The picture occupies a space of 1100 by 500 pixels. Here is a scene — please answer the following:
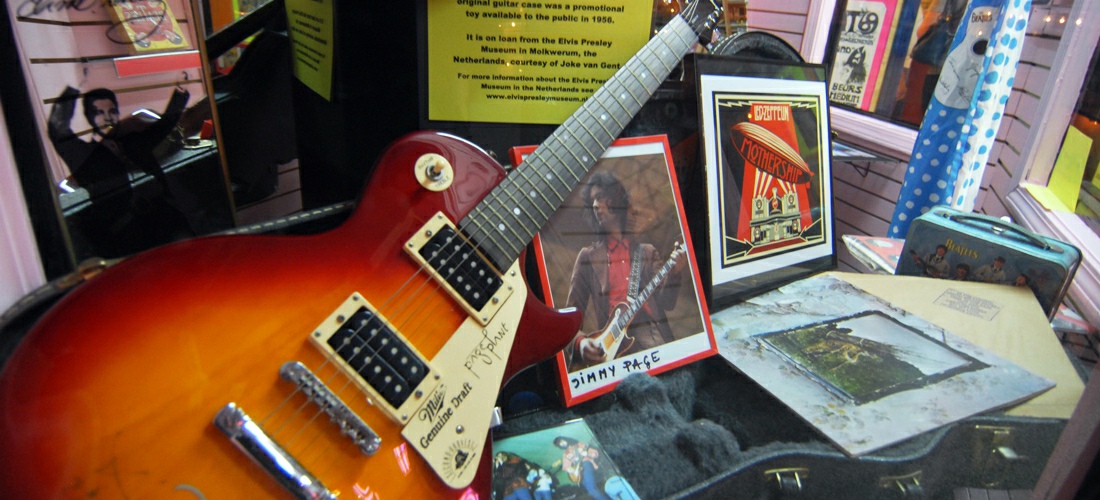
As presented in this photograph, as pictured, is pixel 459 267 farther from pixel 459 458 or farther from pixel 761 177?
pixel 761 177

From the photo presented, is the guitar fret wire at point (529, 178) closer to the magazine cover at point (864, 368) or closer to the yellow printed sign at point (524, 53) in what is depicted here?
the yellow printed sign at point (524, 53)

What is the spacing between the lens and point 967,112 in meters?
1.32

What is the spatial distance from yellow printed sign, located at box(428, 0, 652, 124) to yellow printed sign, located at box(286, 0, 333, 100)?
0.13 m

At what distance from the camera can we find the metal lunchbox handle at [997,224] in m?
0.92

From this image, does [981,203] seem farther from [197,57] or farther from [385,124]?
[197,57]

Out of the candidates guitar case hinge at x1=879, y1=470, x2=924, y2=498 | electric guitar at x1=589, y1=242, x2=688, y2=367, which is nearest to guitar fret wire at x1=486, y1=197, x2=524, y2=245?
electric guitar at x1=589, y1=242, x2=688, y2=367

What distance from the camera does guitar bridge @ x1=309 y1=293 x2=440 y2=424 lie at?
510 mm

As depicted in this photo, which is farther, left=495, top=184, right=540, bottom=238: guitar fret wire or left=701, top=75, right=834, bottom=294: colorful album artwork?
left=701, top=75, right=834, bottom=294: colorful album artwork

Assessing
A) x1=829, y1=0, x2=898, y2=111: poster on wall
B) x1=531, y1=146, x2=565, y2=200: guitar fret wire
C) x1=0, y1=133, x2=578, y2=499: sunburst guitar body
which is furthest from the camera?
x1=829, y1=0, x2=898, y2=111: poster on wall

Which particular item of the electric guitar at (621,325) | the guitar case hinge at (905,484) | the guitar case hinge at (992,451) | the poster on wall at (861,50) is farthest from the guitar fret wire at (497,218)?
the poster on wall at (861,50)

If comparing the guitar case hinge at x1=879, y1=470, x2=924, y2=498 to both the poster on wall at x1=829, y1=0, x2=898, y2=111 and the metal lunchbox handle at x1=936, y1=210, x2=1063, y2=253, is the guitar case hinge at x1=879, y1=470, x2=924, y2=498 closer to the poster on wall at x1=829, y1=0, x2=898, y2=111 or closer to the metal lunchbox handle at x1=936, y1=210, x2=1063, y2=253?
the metal lunchbox handle at x1=936, y1=210, x2=1063, y2=253

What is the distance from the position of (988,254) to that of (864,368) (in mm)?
375

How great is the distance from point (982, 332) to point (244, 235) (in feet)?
3.37

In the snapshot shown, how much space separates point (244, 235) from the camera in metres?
0.51
